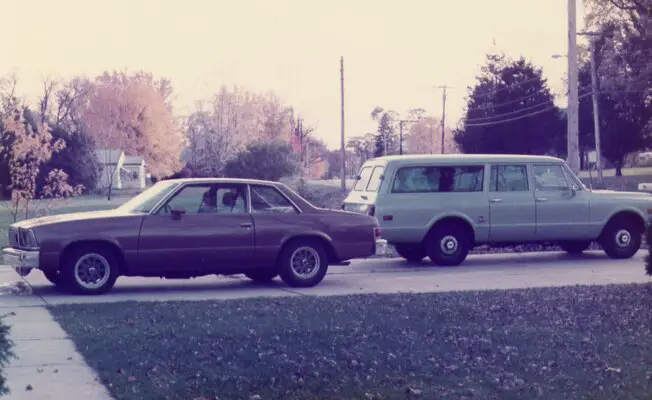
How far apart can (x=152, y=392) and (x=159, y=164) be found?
8169 centimetres

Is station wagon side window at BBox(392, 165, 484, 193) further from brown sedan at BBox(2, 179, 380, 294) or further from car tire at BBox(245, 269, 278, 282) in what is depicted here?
car tire at BBox(245, 269, 278, 282)

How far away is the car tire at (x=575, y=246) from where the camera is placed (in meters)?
17.7

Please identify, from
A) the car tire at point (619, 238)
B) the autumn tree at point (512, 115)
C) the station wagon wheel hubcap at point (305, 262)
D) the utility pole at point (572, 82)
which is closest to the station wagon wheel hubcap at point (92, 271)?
the station wagon wheel hubcap at point (305, 262)

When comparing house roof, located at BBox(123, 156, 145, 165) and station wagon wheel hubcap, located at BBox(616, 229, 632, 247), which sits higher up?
house roof, located at BBox(123, 156, 145, 165)

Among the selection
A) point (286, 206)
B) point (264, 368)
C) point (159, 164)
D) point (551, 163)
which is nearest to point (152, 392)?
point (264, 368)

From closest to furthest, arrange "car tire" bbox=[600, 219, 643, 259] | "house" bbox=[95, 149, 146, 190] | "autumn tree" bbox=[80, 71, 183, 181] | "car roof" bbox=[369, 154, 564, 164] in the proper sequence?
"car roof" bbox=[369, 154, 564, 164] < "car tire" bbox=[600, 219, 643, 259] < "house" bbox=[95, 149, 146, 190] < "autumn tree" bbox=[80, 71, 183, 181]

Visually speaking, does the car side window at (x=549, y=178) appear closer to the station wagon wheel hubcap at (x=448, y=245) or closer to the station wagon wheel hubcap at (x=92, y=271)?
the station wagon wheel hubcap at (x=448, y=245)

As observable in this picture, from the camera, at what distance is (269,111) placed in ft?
267

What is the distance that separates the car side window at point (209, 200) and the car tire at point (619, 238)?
7.46 m

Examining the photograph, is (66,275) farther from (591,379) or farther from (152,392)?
(591,379)

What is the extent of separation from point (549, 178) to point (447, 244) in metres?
2.31

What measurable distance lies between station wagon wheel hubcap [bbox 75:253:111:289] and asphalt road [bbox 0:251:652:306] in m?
0.22

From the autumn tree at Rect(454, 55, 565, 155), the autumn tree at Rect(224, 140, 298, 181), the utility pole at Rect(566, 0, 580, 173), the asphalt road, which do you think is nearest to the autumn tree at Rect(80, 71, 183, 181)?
the autumn tree at Rect(224, 140, 298, 181)

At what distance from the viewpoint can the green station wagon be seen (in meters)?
16.2
